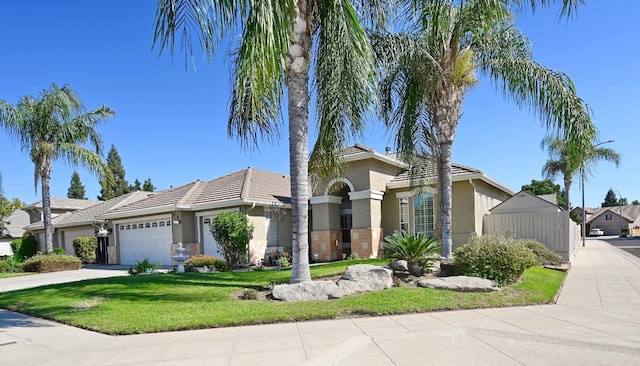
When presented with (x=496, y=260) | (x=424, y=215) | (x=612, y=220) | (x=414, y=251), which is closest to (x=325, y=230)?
(x=424, y=215)

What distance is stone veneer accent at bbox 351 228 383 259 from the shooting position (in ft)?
63.4

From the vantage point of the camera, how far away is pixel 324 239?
67.5 ft

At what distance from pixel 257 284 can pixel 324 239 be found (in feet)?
33.9

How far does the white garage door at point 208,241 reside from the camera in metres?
21.4

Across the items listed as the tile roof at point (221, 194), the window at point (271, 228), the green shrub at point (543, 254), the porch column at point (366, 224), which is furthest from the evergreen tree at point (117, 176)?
the green shrub at point (543, 254)

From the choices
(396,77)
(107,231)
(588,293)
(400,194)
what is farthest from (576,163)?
(107,231)

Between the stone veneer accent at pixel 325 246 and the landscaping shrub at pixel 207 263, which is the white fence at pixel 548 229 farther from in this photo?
the landscaping shrub at pixel 207 263

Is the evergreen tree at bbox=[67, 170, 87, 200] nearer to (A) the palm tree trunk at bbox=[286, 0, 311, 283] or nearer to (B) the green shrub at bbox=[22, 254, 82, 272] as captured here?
(B) the green shrub at bbox=[22, 254, 82, 272]

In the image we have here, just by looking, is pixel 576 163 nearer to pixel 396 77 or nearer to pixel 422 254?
pixel 422 254

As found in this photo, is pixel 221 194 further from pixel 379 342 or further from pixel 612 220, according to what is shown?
pixel 612 220

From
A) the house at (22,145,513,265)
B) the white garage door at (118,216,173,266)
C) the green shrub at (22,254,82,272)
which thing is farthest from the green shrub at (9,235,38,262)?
the house at (22,145,513,265)

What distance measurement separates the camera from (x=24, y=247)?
31.3 m

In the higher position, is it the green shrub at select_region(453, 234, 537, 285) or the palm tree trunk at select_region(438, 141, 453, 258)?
the palm tree trunk at select_region(438, 141, 453, 258)

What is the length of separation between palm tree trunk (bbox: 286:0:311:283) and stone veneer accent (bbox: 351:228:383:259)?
10.2m
